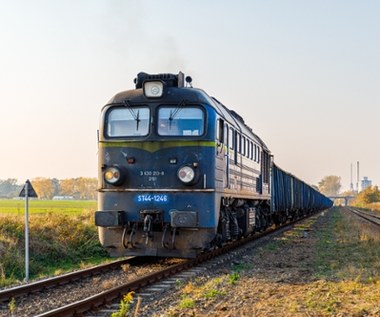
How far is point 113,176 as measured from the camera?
11312mm

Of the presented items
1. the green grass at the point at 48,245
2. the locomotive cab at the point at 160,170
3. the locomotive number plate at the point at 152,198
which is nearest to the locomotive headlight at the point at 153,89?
the locomotive cab at the point at 160,170

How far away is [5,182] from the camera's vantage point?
124562 millimetres

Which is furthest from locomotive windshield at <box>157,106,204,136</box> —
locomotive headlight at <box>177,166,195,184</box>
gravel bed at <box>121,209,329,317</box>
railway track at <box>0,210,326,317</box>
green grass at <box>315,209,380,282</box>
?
green grass at <box>315,209,380,282</box>

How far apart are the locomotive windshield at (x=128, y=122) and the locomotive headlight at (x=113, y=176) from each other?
802 millimetres

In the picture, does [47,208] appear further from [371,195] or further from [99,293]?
[371,195]

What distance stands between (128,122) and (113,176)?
122 centimetres

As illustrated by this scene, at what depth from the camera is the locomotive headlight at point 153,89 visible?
455 inches

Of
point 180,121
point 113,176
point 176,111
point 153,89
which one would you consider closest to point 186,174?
point 180,121

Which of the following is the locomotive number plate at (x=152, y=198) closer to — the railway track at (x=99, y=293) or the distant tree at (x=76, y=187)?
the railway track at (x=99, y=293)

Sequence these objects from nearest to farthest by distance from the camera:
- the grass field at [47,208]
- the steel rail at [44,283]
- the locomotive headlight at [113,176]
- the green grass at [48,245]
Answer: the steel rail at [44,283] < the locomotive headlight at [113,176] < the green grass at [48,245] < the grass field at [47,208]

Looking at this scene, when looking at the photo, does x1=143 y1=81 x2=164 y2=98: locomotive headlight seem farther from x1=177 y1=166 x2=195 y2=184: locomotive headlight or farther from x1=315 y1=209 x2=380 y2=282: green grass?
x1=315 y1=209 x2=380 y2=282: green grass

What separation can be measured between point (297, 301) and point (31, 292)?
13.7ft

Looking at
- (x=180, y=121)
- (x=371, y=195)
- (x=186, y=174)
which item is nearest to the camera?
(x=186, y=174)

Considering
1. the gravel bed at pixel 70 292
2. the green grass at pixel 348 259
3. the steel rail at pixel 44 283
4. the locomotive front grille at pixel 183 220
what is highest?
the locomotive front grille at pixel 183 220
